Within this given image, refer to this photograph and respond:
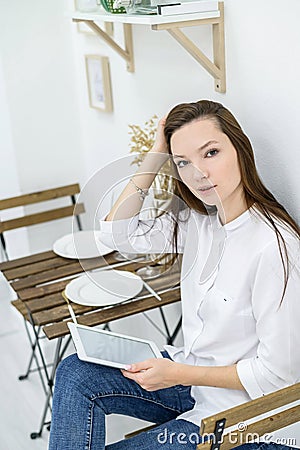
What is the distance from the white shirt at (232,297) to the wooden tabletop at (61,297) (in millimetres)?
120

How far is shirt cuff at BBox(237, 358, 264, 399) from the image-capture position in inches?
58.1

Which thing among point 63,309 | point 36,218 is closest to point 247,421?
point 63,309

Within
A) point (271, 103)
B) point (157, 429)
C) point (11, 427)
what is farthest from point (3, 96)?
point (157, 429)

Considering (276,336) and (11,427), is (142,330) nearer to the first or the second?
(11,427)

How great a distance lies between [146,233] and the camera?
70.3 inches

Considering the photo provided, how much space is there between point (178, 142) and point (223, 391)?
57 cm

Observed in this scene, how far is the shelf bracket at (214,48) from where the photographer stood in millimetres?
1696

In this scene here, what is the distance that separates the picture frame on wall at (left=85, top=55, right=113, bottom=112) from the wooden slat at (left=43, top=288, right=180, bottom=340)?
0.90 m

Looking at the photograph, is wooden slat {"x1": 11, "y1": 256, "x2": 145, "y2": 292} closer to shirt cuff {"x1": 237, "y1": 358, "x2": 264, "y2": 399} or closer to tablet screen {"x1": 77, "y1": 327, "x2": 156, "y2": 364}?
tablet screen {"x1": 77, "y1": 327, "x2": 156, "y2": 364}

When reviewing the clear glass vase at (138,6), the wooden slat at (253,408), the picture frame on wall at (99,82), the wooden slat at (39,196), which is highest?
the clear glass vase at (138,6)

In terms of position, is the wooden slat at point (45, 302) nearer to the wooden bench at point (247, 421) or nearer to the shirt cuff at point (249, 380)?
the shirt cuff at point (249, 380)

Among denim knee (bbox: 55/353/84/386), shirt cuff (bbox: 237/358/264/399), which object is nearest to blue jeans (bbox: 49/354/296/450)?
denim knee (bbox: 55/353/84/386)

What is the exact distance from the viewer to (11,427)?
92.2 inches

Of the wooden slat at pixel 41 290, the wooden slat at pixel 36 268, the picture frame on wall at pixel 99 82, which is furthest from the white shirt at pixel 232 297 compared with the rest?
the picture frame on wall at pixel 99 82
